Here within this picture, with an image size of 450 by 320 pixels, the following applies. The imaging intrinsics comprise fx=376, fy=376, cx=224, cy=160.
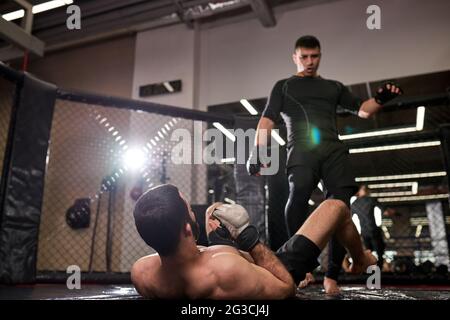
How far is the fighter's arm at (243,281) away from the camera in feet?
4.12

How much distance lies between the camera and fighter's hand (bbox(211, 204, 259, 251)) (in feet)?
4.41

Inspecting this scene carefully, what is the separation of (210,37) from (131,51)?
1.30 metres

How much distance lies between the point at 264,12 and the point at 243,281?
14.6ft

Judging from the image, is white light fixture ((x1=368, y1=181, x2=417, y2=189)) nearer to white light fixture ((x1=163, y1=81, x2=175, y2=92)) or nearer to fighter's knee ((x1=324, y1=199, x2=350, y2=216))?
white light fixture ((x1=163, y1=81, x2=175, y2=92))

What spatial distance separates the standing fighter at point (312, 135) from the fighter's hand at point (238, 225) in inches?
25.0

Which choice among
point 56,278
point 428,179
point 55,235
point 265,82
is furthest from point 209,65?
point 428,179

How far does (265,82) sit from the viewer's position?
202 inches

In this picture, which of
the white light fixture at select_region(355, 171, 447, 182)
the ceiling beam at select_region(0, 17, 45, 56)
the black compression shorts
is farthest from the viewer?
the white light fixture at select_region(355, 171, 447, 182)

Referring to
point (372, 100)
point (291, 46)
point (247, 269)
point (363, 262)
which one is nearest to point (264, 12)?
point (291, 46)

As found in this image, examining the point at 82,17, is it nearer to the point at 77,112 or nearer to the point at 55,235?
the point at 77,112

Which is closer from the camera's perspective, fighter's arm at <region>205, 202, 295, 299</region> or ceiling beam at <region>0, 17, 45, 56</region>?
fighter's arm at <region>205, 202, 295, 299</region>

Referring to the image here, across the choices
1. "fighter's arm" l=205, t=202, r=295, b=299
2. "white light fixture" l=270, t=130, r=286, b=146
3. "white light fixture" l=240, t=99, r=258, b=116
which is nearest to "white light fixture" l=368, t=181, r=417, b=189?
"white light fixture" l=240, t=99, r=258, b=116

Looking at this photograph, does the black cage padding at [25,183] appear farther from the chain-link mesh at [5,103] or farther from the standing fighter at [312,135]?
the chain-link mesh at [5,103]

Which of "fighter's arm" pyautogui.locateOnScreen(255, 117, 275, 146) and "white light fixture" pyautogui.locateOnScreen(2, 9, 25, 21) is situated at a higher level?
"white light fixture" pyautogui.locateOnScreen(2, 9, 25, 21)
